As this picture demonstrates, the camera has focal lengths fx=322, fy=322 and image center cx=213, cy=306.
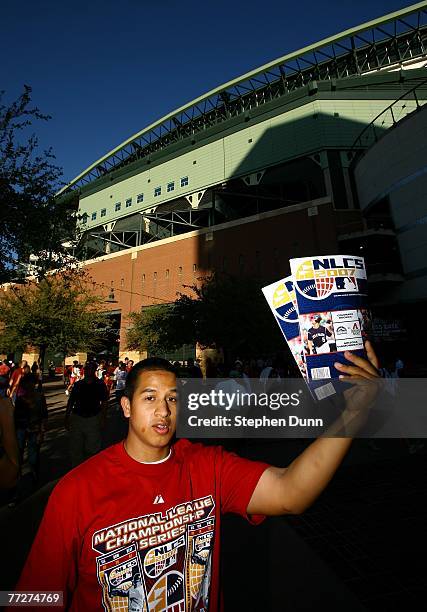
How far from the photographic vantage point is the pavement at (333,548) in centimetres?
294

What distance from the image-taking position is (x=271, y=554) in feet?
11.9

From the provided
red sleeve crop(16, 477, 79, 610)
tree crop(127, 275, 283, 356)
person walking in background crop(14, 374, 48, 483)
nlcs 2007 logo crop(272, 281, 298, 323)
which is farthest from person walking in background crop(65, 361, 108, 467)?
tree crop(127, 275, 283, 356)

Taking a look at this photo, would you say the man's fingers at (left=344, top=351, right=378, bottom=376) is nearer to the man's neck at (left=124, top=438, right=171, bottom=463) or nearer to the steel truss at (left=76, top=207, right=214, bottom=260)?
the man's neck at (left=124, top=438, right=171, bottom=463)

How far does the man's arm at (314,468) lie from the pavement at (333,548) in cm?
217

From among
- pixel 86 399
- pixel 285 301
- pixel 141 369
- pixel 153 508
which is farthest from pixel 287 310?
pixel 86 399

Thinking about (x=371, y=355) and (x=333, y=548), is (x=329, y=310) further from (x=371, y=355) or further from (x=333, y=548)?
(x=333, y=548)

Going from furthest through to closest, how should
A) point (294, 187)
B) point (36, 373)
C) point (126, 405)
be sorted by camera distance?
point (294, 187) → point (36, 373) → point (126, 405)

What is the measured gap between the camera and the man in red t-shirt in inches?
53.2

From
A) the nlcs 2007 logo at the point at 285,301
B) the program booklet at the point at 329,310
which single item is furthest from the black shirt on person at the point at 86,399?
the program booklet at the point at 329,310

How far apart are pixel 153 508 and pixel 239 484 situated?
45cm

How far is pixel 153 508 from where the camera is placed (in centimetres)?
148

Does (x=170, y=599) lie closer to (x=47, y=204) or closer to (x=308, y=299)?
(x=308, y=299)

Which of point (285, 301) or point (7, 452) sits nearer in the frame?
point (285, 301)

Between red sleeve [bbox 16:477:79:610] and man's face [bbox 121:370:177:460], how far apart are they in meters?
0.37
